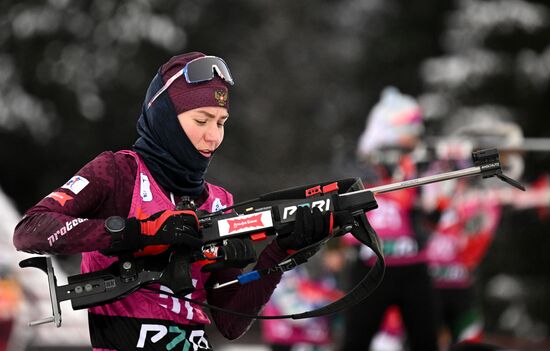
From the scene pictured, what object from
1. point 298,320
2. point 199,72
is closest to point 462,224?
point 298,320

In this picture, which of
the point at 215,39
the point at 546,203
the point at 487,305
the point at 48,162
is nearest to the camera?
the point at 546,203

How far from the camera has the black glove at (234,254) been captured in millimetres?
3434

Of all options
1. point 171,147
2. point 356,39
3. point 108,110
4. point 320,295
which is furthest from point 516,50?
point 171,147

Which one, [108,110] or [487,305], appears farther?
[108,110]

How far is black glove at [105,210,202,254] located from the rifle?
13cm

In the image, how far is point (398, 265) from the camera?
737cm

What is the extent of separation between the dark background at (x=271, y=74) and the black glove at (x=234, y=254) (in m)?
14.7

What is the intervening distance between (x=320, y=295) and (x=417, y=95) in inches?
467

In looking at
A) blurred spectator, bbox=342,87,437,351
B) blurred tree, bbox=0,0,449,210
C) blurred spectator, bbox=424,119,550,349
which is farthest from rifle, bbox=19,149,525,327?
blurred tree, bbox=0,0,449,210

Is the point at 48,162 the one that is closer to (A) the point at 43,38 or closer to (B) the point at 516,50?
(A) the point at 43,38

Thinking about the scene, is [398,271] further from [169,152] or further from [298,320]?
[169,152]

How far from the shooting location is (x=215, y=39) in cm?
2119

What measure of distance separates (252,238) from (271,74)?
1723 centimetres

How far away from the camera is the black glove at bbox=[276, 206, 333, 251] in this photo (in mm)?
3410
